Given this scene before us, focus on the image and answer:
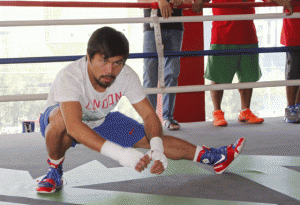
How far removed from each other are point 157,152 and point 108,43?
365 millimetres

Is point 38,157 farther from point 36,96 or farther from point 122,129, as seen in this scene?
point 122,129

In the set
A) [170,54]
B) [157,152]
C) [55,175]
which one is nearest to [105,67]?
[157,152]

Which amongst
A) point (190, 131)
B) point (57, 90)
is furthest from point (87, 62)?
point (190, 131)

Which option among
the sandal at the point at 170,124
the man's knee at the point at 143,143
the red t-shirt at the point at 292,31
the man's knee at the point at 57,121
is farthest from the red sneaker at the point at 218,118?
the man's knee at the point at 57,121

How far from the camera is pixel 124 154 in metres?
0.99

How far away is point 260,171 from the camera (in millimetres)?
1409

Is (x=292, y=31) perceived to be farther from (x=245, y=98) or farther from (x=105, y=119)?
(x=105, y=119)

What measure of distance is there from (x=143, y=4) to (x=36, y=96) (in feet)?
2.81

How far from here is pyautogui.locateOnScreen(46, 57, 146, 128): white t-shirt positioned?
3.69 feet

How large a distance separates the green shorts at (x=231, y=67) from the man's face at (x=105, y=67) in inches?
61.9

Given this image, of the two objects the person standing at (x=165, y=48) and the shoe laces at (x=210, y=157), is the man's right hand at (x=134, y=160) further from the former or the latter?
the person standing at (x=165, y=48)

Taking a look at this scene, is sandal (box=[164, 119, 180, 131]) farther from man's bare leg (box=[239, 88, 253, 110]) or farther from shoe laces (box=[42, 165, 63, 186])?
shoe laces (box=[42, 165, 63, 186])

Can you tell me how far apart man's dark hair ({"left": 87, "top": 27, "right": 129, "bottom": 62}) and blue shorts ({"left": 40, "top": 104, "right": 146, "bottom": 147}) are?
342 mm

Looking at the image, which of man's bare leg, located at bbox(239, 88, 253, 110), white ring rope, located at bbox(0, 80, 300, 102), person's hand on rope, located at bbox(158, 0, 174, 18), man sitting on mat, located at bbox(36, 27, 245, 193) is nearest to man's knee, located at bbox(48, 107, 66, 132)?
man sitting on mat, located at bbox(36, 27, 245, 193)
